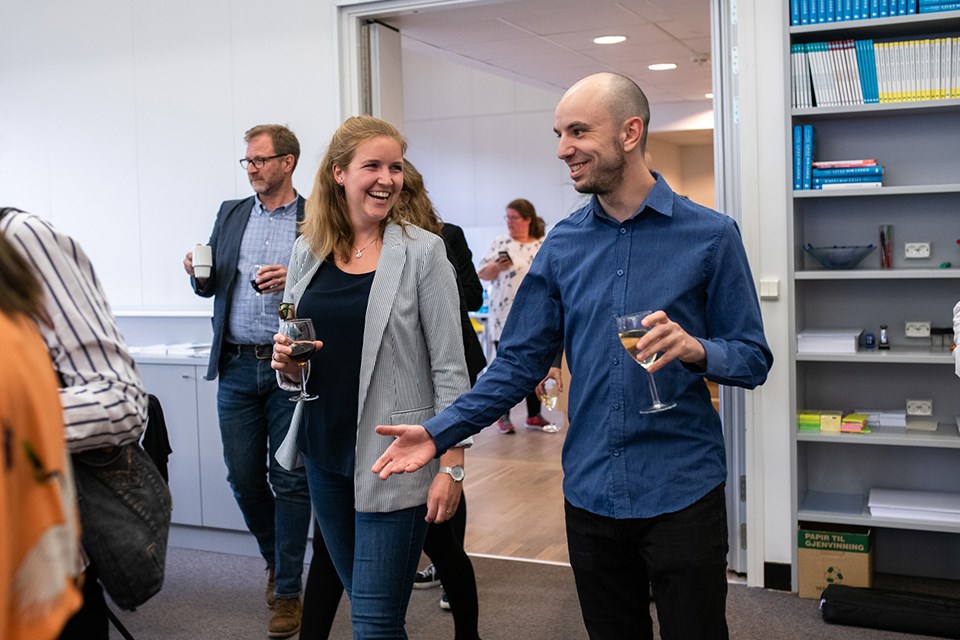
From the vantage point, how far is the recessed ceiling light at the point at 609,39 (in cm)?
607

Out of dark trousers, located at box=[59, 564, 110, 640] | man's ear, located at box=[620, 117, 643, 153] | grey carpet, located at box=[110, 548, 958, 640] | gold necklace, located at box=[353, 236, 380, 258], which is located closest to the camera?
dark trousers, located at box=[59, 564, 110, 640]

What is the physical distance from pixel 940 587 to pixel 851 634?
2.29ft

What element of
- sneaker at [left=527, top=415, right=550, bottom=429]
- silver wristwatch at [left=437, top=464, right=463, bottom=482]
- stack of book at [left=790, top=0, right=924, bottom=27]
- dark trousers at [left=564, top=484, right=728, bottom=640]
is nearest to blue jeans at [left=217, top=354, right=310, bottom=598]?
silver wristwatch at [left=437, top=464, right=463, bottom=482]

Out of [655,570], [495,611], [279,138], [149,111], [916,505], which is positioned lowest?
[495,611]

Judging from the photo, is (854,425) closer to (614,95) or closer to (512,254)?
(614,95)

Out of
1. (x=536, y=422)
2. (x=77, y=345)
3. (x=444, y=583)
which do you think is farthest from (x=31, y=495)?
(x=536, y=422)

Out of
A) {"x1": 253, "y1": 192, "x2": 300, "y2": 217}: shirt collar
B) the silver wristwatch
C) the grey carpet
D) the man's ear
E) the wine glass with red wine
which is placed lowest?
the grey carpet

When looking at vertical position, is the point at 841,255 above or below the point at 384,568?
above

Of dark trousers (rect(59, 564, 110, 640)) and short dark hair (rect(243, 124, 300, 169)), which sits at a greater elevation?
short dark hair (rect(243, 124, 300, 169))

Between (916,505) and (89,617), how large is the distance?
3244 millimetres

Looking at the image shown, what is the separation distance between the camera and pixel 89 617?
5.46ft

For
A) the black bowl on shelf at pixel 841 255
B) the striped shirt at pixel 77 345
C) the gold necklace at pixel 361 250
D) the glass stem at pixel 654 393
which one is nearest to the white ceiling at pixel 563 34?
the black bowl on shelf at pixel 841 255

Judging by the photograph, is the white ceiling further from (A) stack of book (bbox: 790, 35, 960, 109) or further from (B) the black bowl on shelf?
(B) the black bowl on shelf

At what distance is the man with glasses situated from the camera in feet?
12.3
